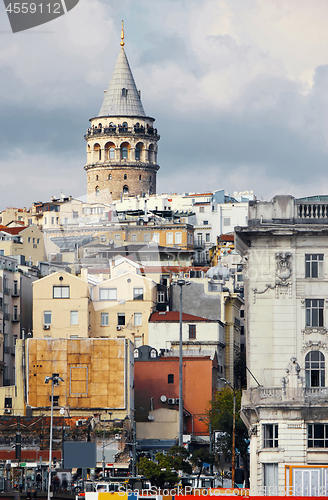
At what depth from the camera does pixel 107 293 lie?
11069 centimetres

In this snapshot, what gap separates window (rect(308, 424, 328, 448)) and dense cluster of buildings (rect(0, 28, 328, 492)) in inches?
2.2

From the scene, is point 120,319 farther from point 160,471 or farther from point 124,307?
point 160,471

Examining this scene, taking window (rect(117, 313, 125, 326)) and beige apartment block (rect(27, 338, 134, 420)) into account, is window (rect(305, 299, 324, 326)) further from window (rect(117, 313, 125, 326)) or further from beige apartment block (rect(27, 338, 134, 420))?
window (rect(117, 313, 125, 326))

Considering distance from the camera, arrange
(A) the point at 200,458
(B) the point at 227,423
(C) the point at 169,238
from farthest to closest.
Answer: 1. (C) the point at 169,238
2. (B) the point at 227,423
3. (A) the point at 200,458

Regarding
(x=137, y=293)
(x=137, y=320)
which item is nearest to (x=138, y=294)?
(x=137, y=293)

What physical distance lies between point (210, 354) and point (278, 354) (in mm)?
41709

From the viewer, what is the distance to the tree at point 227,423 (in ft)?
277

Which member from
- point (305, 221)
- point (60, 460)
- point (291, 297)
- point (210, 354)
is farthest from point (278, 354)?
point (210, 354)

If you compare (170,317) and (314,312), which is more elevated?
(170,317)

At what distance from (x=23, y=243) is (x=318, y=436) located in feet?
298

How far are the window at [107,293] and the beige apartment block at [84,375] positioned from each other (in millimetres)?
15861

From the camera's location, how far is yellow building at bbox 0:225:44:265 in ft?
477

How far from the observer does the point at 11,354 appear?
109062mm

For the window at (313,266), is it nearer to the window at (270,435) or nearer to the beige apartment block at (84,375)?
the window at (270,435)
